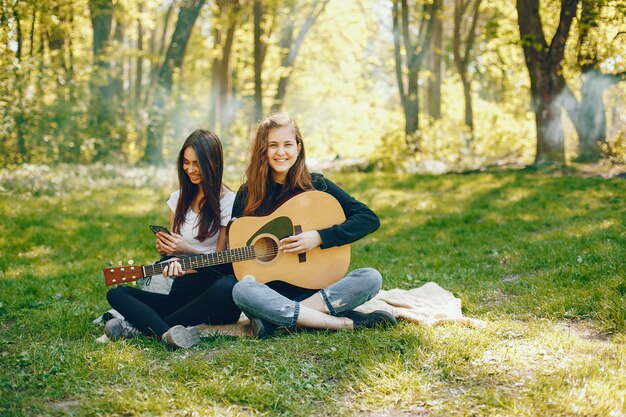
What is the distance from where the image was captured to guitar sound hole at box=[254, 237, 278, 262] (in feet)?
14.3

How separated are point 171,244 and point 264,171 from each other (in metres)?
0.83

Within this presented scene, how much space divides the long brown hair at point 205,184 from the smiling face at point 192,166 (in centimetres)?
2

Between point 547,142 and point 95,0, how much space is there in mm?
10221

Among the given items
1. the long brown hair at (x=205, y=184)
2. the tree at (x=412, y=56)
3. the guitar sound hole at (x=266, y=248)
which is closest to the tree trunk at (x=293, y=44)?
the tree at (x=412, y=56)

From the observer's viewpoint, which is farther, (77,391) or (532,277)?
(532,277)

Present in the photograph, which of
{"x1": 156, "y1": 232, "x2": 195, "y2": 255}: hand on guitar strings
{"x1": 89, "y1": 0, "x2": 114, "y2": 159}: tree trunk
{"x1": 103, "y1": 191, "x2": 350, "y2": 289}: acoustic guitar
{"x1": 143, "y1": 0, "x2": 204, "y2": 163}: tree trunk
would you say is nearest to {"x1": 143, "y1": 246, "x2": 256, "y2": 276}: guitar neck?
{"x1": 103, "y1": 191, "x2": 350, "y2": 289}: acoustic guitar

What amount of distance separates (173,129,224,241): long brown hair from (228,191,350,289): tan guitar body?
32cm

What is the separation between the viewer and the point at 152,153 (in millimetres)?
14203

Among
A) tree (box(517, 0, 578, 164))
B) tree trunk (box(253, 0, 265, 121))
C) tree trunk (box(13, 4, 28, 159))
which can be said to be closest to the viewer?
tree trunk (box(13, 4, 28, 159))

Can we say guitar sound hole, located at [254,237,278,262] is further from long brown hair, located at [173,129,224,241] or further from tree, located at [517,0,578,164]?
tree, located at [517,0,578,164]

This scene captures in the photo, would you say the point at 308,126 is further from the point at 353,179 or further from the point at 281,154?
the point at 281,154

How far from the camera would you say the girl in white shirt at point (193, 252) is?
4273 mm

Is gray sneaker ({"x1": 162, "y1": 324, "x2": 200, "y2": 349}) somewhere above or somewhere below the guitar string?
below

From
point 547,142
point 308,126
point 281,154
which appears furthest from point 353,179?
point 308,126
